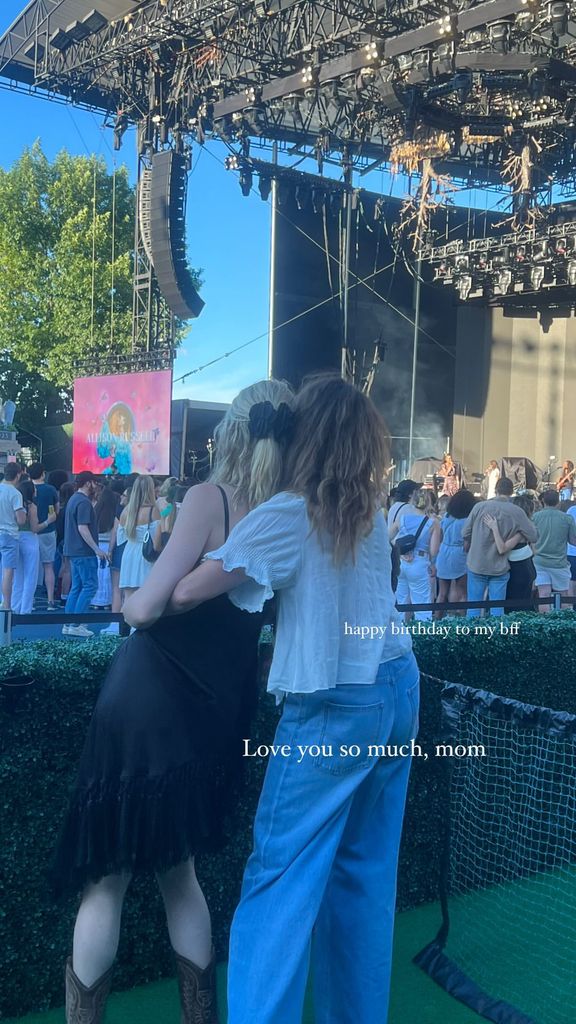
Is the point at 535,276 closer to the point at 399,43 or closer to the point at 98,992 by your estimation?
the point at 399,43

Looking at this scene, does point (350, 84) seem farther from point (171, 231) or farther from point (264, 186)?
point (264, 186)

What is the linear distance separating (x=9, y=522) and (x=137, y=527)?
2456 mm

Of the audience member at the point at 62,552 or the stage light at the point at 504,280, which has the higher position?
the stage light at the point at 504,280

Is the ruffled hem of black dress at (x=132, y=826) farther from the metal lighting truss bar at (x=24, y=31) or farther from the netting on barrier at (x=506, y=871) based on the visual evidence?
the metal lighting truss bar at (x=24, y=31)

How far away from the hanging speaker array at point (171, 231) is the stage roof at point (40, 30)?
2704mm

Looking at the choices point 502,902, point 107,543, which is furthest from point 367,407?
point 107,543

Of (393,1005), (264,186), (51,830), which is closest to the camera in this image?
(51,830)

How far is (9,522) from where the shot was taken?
9.29 meters

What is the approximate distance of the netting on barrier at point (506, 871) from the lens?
Answer: 2945mm

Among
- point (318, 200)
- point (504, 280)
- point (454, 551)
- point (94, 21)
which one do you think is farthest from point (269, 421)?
point (318, 200)

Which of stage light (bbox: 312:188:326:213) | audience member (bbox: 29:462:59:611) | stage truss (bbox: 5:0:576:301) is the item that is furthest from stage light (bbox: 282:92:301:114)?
audience member (bbox: 29:462:59:611)

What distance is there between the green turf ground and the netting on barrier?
46 mm

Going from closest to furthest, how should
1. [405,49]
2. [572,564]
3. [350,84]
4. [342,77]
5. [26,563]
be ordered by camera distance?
[26,563]
[572,564]
[405,49]
[342,77]
[350,84]

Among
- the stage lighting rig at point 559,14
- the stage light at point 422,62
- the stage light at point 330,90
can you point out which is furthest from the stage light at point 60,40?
the stage lighting rig at point 559,14
